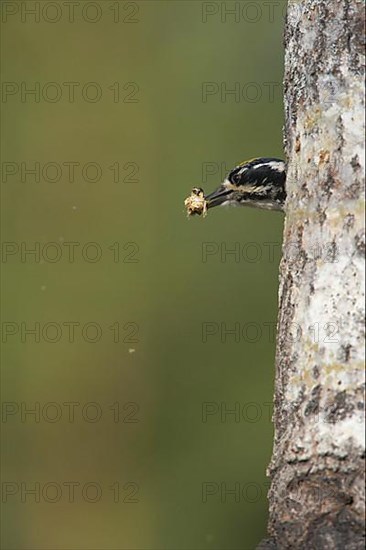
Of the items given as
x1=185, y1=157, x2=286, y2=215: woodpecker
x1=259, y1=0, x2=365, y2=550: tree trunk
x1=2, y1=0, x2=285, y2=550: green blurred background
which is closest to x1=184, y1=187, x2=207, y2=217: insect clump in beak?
x1=185, y1=157, x2=286, y2=215: woodpecker

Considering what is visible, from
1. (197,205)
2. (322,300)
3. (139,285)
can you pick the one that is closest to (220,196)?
(197,205)

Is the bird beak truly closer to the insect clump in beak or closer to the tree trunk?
the insect clump in beak

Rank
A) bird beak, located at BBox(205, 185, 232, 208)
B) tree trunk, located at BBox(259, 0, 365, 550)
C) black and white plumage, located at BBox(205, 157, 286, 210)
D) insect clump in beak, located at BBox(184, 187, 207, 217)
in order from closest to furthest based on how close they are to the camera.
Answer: tree trunk, located at BBox(259, 0, 365, 550) < black and white plumage, located at BBox(205, 157, 286, 210) < bird beak, located at BBox(205, 185, 232, 208) < insect clump in beak, located at BBox(184, 187, 207, 217)

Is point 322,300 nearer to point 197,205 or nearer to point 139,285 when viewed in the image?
point 197,205

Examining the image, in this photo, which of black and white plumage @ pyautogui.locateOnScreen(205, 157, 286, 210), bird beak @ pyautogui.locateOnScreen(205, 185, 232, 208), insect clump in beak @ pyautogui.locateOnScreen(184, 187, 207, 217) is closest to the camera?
black and white plumage @ pyautogui.locateOnScreen(205, 157, 286, 210)

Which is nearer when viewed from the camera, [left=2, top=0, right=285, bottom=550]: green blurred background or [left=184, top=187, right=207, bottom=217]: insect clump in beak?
[left=184, top=187, right=207, bottom=217]: insect clump in beak

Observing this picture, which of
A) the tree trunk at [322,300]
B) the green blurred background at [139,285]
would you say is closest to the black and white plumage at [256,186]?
the tree trunk at [322,300]

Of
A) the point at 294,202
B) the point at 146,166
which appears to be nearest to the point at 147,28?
the point at 146,166
